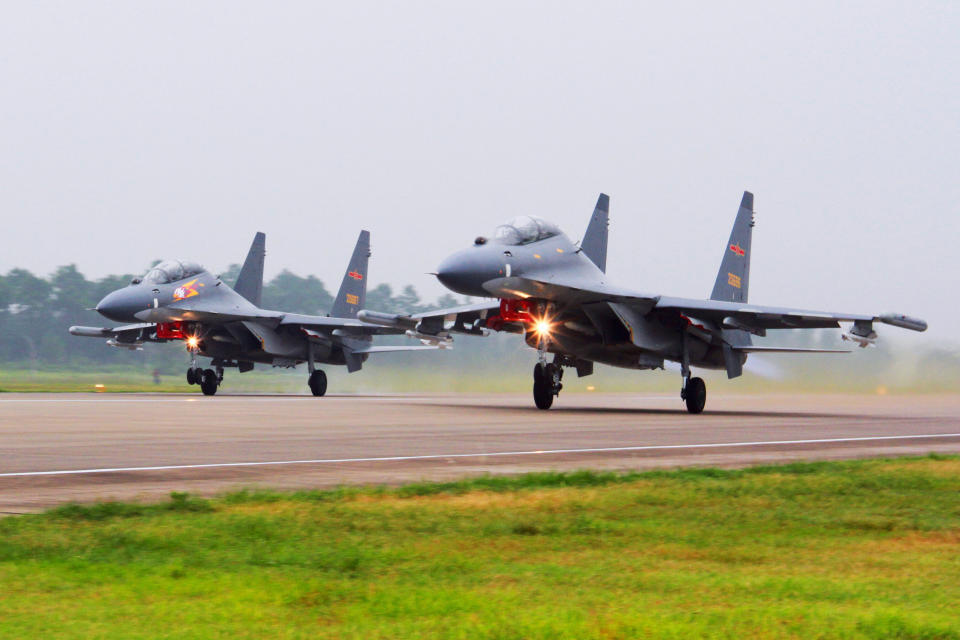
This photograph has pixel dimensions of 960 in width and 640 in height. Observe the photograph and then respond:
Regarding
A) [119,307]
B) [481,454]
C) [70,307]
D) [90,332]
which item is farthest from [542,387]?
[70,307]

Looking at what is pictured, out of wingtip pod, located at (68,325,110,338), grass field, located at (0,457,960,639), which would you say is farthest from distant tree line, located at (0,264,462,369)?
grass field, located at (0,457,960,639)

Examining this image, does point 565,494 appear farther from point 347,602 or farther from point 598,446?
point 598,446

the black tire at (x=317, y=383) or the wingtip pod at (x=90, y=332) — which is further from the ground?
the wingtip pod at (x=90, y=332)

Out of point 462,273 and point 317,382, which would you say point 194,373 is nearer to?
point 317,382

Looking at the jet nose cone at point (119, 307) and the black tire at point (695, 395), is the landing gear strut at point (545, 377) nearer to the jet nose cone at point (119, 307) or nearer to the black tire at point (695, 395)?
the black tire at point (695, 395)

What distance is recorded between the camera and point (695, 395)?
2536cm

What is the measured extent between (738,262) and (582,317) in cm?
775

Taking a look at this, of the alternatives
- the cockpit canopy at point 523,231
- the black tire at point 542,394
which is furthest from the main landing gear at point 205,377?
the cockpit canopy at point 523,231

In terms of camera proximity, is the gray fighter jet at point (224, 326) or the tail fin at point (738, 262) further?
the gray fighter jet at point (224, 326)

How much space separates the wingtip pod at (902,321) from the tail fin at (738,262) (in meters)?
6.91

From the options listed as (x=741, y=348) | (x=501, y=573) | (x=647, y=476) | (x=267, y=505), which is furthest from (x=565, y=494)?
(x=741, y=348)

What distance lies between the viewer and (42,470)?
1027cm

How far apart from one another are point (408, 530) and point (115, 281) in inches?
3555

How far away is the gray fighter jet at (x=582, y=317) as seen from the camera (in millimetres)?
23062
